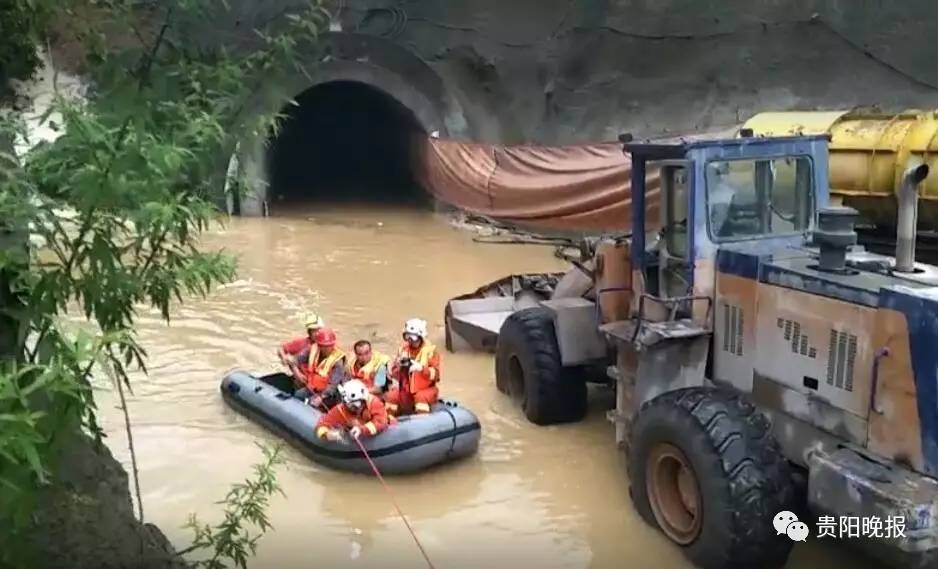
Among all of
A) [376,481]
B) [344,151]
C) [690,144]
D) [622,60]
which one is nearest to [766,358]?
[690,144]

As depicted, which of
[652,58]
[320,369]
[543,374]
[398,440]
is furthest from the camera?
[652,58]

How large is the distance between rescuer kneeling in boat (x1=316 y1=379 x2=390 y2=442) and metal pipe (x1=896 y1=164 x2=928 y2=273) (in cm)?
323

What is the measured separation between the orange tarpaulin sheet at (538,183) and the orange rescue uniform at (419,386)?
25.4ft

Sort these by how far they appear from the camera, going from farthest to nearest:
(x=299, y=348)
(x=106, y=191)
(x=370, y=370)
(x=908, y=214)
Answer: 1. (x=299, y=348)
2. (x=370, y=370)
3. (x=908, y=214)
4. (x=106, y=191)

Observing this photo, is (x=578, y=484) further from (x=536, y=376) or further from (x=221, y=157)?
(x=221, y=157)

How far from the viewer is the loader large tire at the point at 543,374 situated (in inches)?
291

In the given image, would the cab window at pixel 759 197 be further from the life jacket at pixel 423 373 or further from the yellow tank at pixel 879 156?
the yellow tank at pixel 879 156

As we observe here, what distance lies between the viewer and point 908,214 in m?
4.93

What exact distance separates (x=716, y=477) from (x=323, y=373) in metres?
3.37

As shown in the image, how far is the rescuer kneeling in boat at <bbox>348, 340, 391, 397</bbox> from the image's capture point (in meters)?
7.13

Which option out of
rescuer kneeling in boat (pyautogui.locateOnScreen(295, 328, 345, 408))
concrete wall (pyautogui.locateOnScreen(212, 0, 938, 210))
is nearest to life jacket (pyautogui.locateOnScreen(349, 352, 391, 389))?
rescuer kneeling in boat (pyautogui.locateOnScreen(295, 328, 345, 408))

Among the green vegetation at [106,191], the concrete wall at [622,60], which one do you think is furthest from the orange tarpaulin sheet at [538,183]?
the green vegetation at [106,191]

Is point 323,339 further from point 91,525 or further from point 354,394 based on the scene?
point 91,525

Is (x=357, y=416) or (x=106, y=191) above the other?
(x=106, y=191)
